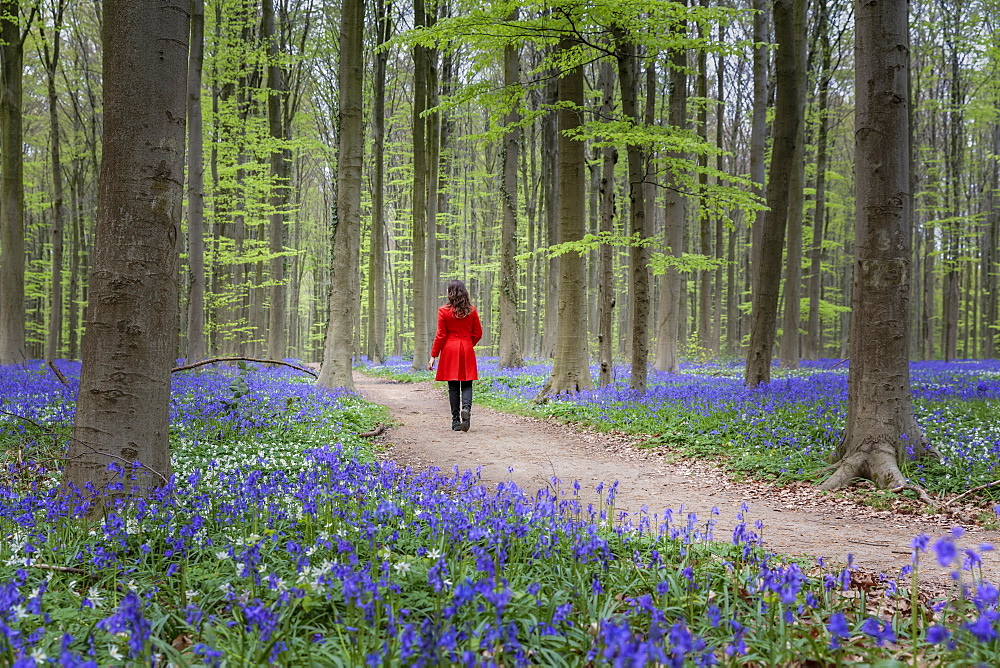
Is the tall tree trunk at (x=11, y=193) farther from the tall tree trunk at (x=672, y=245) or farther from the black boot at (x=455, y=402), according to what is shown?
the tall tree trunk at (x=672, y=245)

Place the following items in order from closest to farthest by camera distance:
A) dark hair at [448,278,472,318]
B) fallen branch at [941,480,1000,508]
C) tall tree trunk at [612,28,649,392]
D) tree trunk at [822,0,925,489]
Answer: fallen branch at [941,480,1000,508], tree trunk at [822,0,925,489], dark hair at [448,278,472,318], tall tree trunk at [612,28,649,392]

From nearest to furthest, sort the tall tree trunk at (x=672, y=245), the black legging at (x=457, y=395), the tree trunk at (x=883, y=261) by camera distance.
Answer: the tree trunk at (x=883, y=261)
the black legging at (x=457, y=395)
the tall tree trunk at (x=672, y=245)

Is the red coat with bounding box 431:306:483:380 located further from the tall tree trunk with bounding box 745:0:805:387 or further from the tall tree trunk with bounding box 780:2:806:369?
the tall tree trunk with bounding box 780:2:806:369

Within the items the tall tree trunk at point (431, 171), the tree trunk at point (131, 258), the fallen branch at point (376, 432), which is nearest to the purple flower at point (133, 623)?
the tree trunk at point (131, 258)

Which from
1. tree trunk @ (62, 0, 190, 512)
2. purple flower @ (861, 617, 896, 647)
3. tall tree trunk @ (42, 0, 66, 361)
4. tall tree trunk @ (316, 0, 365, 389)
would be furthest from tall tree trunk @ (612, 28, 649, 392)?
tall tree trunk @ (42, 0, 66, 361)

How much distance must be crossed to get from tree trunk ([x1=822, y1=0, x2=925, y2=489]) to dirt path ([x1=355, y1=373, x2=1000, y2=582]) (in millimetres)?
747

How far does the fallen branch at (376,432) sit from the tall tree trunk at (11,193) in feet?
34.4

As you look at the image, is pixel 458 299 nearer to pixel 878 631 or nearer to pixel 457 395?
pixel 457 395

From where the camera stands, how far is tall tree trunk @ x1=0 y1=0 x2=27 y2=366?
43.6ft

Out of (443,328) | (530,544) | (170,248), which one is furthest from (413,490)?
(443,328)

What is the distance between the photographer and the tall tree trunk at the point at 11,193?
13289mm

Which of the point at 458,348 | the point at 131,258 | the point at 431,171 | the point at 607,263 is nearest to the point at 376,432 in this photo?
the point at 458,348

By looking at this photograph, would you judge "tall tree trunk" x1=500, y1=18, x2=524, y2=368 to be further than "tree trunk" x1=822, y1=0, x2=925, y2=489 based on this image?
Yes

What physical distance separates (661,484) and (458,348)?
4.14 m
